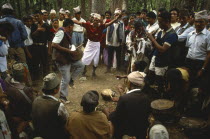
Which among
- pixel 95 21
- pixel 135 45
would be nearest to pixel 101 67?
pixel 95 21

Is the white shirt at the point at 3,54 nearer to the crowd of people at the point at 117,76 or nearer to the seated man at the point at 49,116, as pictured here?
the crowd of people at the point at 117,76

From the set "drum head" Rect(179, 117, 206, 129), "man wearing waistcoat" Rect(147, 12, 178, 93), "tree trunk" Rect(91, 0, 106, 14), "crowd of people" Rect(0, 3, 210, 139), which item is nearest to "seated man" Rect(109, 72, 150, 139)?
"crowd of people" Rect(0, 3, 210, 139)

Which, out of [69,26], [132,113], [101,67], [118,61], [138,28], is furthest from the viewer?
[101,67]

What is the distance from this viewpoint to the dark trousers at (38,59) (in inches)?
259

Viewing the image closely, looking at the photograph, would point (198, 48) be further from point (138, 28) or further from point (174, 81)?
point (138, 28)

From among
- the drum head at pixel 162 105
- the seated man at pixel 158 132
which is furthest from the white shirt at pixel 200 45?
the seated man at pixel 158 132

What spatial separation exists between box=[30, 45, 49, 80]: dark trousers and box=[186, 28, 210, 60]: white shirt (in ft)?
16.1

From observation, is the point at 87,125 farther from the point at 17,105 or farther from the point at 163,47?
the point at 163,47

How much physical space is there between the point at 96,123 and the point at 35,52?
491 cm

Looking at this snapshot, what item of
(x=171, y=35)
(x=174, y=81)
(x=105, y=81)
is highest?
(x=171, y=35)

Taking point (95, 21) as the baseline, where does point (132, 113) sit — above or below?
below

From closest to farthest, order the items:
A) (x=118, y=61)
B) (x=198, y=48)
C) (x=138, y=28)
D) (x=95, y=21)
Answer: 1. (x=198, y=48)
2. (x=138, y=28)
3. (x=95, y=21)
4. (x=118, y=61)

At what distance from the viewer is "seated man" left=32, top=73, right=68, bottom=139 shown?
2.68 metres

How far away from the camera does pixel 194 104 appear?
14.1 ft
